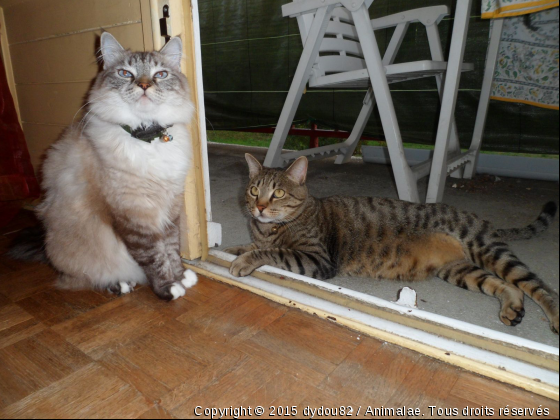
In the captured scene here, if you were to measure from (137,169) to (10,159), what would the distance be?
143 cm

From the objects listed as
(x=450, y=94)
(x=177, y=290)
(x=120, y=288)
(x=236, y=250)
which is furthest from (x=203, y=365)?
(x=450, y=94)

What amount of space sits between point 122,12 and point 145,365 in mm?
1364

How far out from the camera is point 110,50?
4.51 ft

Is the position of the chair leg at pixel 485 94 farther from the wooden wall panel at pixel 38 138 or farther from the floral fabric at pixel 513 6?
the wooden wall panel at pixel 38 138

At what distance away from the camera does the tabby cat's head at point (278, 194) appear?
159 cm

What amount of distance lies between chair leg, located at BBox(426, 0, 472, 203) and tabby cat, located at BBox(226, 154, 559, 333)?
1.87 ft

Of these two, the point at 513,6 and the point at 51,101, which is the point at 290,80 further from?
the point at 513,6

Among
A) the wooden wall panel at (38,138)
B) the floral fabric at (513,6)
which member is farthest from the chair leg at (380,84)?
the wooden wall panel at (38,138)

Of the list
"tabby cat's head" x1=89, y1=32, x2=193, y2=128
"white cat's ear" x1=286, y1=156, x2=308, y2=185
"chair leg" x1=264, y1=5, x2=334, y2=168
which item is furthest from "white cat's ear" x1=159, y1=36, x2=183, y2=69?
"chair leg" x1=264, y1=5, x2=334, y2=168

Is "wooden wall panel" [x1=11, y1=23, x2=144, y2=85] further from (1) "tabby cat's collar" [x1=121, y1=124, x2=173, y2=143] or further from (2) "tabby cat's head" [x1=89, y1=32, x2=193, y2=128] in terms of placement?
(1) "tabby cat's collar" [x1=121, y1=124, x2=173, y2=143]

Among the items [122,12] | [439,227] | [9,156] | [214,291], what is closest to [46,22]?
[122,12]

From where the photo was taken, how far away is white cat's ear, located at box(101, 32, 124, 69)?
1354 mm

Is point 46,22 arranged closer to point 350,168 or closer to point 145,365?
point 145,365

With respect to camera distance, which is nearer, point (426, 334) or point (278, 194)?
point (426, 334)
